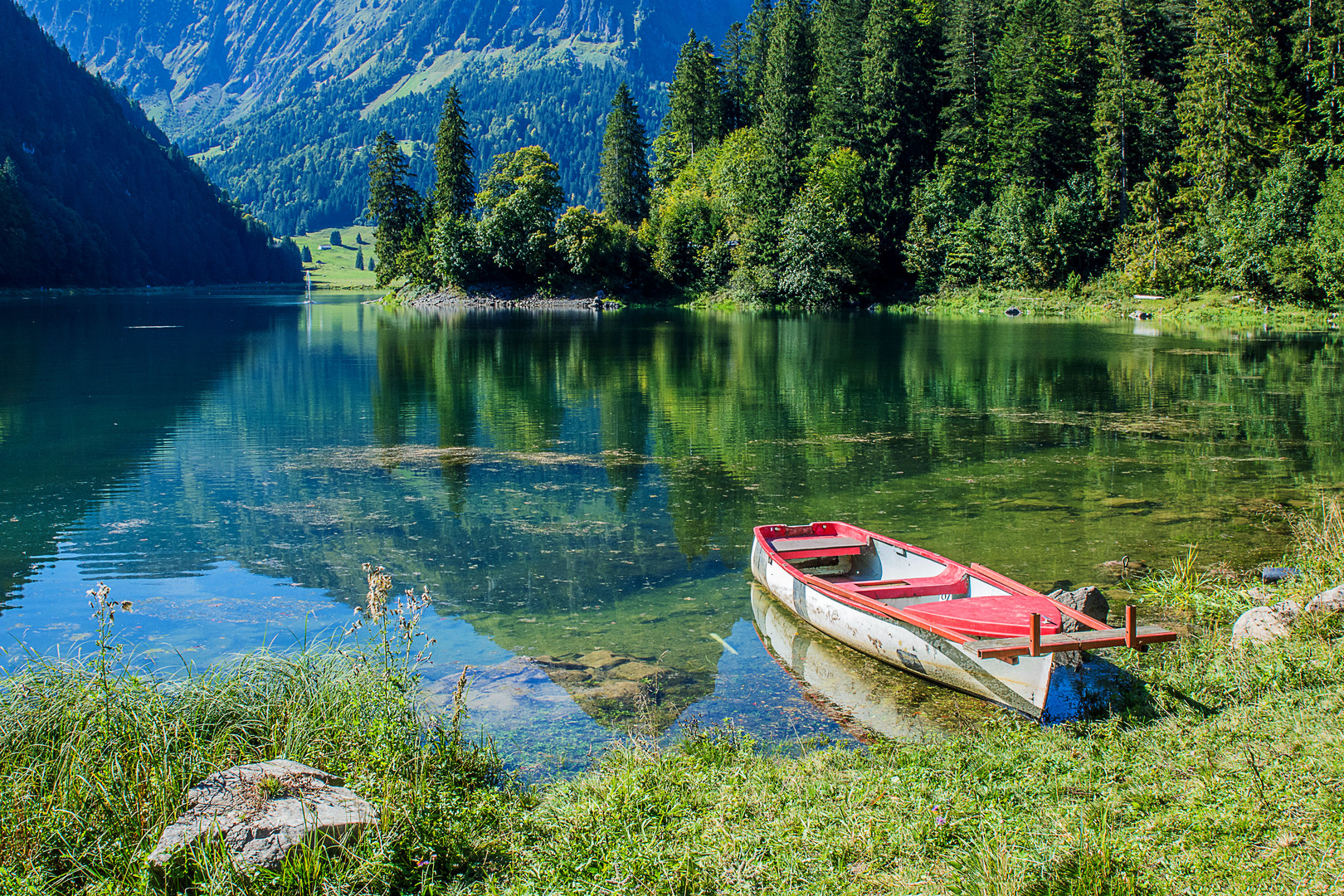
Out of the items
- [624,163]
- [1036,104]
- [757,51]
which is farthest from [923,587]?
[757,51]

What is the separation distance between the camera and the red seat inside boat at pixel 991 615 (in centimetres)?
829

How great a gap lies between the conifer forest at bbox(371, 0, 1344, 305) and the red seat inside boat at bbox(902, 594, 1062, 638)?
50272mm

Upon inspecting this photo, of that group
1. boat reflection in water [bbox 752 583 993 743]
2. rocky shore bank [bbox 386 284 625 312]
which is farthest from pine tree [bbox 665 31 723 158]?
boat reflection in water [bbox 752 583 993 743]

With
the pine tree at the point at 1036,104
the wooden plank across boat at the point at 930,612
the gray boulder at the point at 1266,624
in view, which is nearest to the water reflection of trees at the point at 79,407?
the wooden plank across boat at the point at 930,612

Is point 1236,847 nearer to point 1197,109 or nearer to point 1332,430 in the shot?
point 1332,430

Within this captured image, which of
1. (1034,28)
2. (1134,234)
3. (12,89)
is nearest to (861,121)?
(1034,28)

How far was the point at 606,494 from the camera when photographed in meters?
16.8

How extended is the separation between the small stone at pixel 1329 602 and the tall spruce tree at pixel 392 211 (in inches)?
3910

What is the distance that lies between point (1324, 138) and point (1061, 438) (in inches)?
1885

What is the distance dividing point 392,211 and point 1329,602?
103m

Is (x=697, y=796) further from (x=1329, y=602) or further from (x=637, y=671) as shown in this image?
(x=1329, y=602)

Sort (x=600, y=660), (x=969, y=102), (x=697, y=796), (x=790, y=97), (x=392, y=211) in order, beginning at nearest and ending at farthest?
1. (x=697, y=796)
2. (x=600, y=660)
3. (x=969, y=102)
4. (x=790, y=97)
5. (x=392, y=211)

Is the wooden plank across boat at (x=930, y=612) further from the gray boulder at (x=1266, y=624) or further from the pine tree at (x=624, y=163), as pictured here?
the pine tree at (x=624, y=163)

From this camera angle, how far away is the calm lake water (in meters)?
9.66
